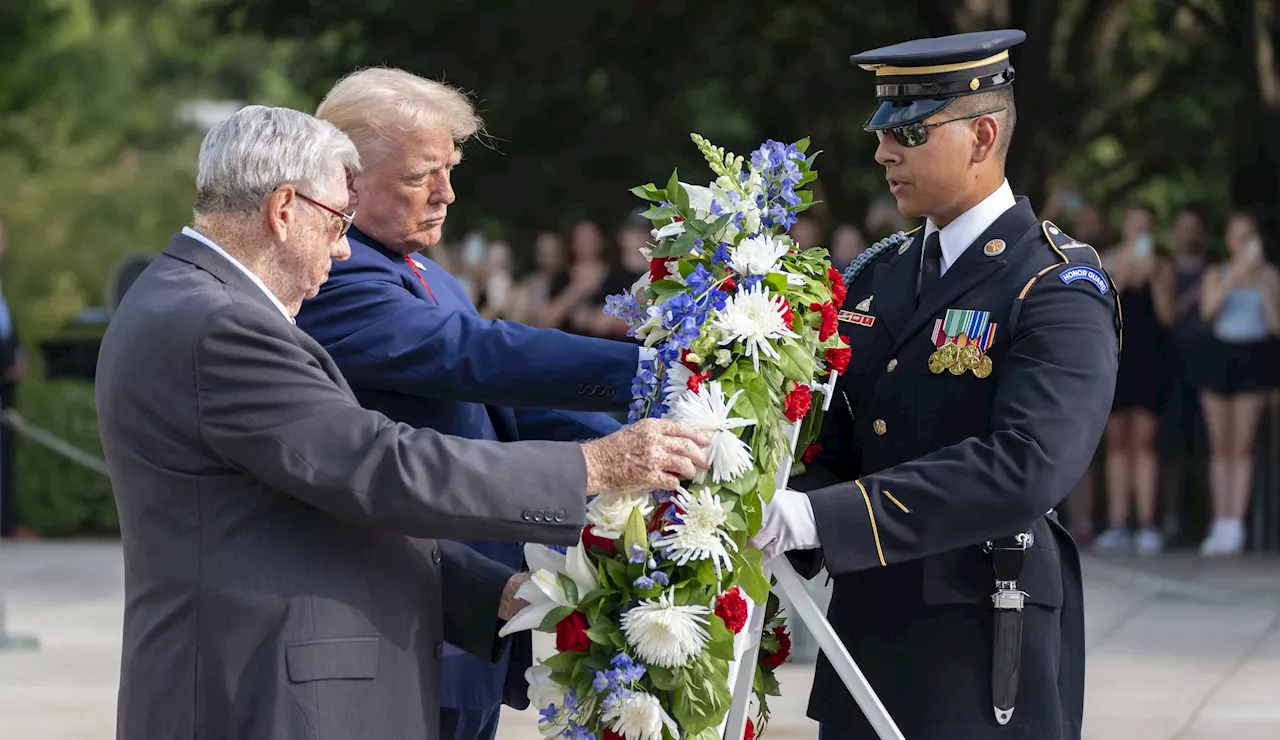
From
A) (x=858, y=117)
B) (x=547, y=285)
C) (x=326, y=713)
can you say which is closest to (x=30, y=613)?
(x=547, y=285)

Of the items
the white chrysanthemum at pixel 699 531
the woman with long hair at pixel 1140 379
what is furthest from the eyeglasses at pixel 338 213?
the woman with long hair at pixel 1140 379

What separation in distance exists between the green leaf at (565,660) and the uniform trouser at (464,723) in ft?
2.09

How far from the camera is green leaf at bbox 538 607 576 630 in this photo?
328 centimetres

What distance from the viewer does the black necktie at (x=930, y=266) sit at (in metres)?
3.62

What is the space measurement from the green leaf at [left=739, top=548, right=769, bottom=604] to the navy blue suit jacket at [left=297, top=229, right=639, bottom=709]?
569 mm

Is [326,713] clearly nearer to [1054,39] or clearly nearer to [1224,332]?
[1224,332]

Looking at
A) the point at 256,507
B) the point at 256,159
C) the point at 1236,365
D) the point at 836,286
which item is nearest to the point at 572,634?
the point at 256,507

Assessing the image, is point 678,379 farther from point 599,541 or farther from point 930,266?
point 930,266

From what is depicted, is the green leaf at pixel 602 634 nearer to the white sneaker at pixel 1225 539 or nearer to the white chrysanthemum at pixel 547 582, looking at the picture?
the white chrysanthemum at pixel 547 582

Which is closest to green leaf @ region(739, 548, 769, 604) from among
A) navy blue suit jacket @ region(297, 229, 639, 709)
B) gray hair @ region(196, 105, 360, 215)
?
navy blue suit jacket @ region(297, 229, 639, 709)

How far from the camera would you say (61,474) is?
12.9 m

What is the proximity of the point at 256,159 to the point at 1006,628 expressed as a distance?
165 centimetres

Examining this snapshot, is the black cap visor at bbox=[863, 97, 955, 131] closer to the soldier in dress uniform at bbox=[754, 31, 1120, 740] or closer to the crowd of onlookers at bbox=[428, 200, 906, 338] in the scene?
the soldier in dress uniform at bbox=[754, 31, 1120, 740]

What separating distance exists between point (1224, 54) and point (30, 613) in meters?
11.1
